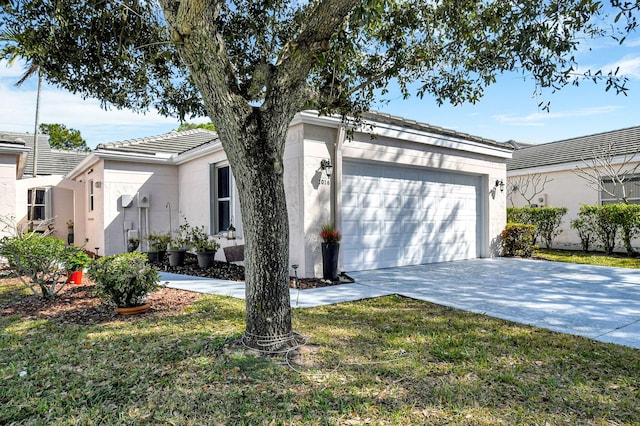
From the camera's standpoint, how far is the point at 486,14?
4.72 meters

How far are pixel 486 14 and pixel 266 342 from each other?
456 centimetres

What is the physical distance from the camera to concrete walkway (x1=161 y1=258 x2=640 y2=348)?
5070 millimetres

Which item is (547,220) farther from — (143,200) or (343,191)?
(143,200)

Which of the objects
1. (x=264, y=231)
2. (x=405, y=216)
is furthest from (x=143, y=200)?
(x=264, y=231)

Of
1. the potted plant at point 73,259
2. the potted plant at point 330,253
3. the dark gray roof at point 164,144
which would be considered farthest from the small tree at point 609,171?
the potted plant at point 73,259

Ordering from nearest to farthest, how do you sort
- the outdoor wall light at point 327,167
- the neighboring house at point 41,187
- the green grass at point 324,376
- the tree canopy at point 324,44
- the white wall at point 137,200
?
the green grass at point 324,376 → the tree canopy at point 324,44 → the outdoor wall light at point 327,167 → the neighboring house at point 41,187 → the white wall at point 137,200

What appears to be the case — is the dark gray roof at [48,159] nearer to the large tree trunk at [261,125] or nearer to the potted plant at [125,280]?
the potted plant at [125,280]

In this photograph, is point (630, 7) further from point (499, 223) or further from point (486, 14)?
point (499, 223)

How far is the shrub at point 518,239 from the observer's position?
12195 mm

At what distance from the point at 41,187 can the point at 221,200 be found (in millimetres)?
9645

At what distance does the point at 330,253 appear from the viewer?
26.1ft

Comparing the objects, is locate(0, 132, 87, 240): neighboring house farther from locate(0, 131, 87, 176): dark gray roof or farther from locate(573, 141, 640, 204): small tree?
locate(573, 141, 640, 204): small tree

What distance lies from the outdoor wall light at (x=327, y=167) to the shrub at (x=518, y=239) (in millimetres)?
7019

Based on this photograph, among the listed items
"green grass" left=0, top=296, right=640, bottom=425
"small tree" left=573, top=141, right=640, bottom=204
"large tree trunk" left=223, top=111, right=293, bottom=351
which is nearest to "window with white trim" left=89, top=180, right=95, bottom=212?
"green grass" left=0, top=296, right=640, bottom=425
